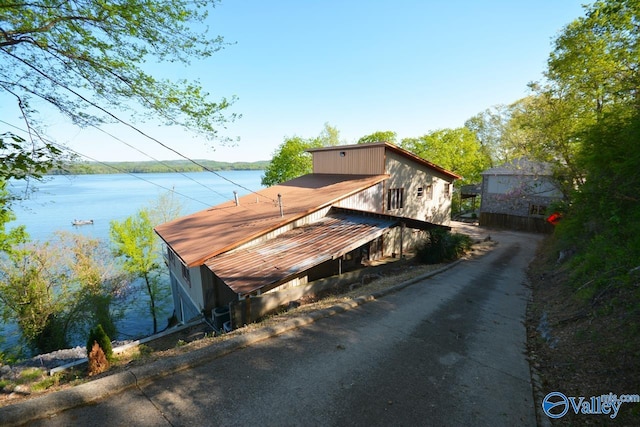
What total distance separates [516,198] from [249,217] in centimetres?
2872

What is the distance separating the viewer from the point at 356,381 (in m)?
5.27

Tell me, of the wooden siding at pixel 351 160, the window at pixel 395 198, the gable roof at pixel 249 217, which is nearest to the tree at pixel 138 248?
the gable roof at pixel 249 217

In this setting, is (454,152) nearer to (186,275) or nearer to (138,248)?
(186,275)

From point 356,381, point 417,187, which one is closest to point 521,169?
point 417,187

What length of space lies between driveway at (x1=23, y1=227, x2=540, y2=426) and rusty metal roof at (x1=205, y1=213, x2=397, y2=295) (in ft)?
8.84

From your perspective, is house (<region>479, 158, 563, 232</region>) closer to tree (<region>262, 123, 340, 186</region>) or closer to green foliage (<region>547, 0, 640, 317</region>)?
green foliage (<region>547, 0, 640, 317</region>)

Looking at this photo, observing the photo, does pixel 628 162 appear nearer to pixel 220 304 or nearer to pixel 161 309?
pixel 220 304

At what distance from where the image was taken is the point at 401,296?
34.1 ft

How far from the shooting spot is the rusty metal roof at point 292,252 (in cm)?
975

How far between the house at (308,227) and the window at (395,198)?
7 cm

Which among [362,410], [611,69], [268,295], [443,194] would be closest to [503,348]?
[362,410]

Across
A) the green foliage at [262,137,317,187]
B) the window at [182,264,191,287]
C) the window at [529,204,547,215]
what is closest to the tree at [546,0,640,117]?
the window at [529,204,547,215]

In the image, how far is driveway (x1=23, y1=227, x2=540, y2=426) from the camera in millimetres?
4367

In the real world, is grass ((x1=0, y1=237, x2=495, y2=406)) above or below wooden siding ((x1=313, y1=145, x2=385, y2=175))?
below
